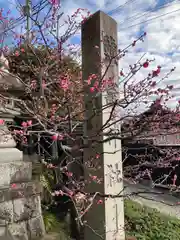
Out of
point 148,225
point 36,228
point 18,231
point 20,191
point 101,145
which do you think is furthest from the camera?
point 148,225

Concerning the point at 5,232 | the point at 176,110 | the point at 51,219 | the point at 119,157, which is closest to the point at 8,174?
the point at 5,232

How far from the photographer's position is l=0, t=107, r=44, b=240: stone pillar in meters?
3.11

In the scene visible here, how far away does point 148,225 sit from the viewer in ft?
Answer: 16.6

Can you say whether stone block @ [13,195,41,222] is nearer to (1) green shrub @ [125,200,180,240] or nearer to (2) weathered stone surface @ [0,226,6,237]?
(2) weathered stone surface @ [0,226,6,237]

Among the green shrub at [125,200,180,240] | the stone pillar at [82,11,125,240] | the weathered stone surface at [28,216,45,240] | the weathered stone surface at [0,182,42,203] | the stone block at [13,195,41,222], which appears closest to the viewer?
the weathered stone surface at [0,182,42,203]

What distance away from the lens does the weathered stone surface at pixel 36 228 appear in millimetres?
3318

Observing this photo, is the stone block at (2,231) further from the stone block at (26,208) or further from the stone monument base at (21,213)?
the stone block at (26,208)

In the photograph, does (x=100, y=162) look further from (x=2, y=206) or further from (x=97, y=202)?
(x=2, y=206)

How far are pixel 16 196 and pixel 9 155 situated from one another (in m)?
0.64

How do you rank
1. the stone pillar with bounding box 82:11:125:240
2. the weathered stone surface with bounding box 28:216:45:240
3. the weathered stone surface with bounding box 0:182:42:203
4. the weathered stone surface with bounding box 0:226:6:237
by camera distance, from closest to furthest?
1. the weathered stone surface with bounding box 0:226:6:237
2. the weathered stone surface with bounding box 0:182:42:203
3. the weathered stone surface with bounding box 28:216:45:240
4. the stone pillar with bounding box 82:11:125:240

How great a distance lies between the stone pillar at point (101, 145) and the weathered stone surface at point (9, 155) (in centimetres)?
117

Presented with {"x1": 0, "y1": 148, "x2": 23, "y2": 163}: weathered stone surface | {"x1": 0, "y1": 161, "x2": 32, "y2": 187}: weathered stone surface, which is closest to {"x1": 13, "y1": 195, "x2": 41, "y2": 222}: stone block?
{"x1": 0, "y1": 161, "x2": 32, "y2": 187}: weathered stone surface

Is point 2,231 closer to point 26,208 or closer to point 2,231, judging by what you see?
point 2,231

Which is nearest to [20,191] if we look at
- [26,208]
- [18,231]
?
[26,208]
